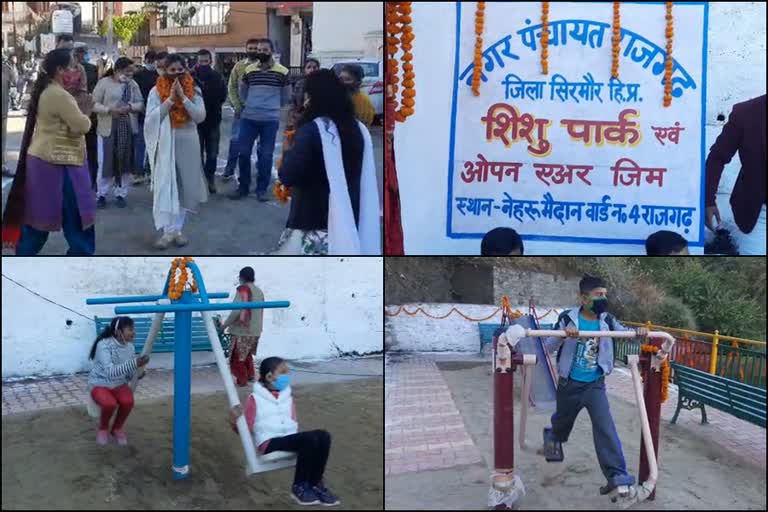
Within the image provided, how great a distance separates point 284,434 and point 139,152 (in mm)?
1656

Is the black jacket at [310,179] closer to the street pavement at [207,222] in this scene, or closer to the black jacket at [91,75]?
the street pavement at [207,222]

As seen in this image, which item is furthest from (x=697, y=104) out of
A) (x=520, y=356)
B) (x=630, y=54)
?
(x=520, y=356)

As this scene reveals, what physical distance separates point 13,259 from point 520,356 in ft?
8.28

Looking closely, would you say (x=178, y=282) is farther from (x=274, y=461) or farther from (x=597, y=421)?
(x=597, y=421)

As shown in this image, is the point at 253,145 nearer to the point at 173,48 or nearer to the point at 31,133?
the point at 173,48

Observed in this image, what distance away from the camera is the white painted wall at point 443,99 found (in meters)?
3.82

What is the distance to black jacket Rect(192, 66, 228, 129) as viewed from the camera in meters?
3.92

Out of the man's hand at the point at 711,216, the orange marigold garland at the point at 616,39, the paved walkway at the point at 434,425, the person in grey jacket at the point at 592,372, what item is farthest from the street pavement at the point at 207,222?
the man's hand at the point at 711,216

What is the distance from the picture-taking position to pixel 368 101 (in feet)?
12.3

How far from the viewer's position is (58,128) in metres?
3.52

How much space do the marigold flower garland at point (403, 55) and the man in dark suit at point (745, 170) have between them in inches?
62.0

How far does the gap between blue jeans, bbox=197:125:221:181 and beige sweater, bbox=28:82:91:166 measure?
0.66 metres

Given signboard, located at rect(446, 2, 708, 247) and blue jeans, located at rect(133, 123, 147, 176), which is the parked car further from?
blue jeans, located at rect(133, 123, 147, 176)

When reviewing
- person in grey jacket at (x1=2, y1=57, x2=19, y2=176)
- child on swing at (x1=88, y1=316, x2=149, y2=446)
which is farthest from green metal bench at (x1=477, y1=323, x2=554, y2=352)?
person in grey jacket at (x1=2, y1=57, x2=19, y2=176)
